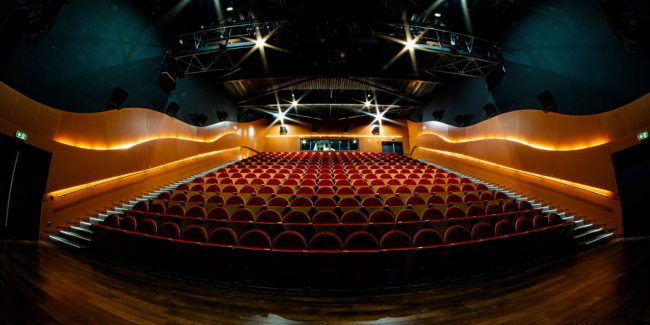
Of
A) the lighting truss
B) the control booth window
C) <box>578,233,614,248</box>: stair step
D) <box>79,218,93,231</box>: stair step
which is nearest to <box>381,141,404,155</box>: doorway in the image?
the control booth window

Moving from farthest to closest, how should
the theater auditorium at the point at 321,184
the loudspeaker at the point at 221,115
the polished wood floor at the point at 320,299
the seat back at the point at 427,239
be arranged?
the loudspeaker at the point at 221,115 → the seat back at the point at 427,239 → the theater auditorium at the point at 321,184 → the polished wood floor at the point at 320,299

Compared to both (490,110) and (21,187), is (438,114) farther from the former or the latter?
(21,187)

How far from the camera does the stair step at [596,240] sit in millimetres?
2604

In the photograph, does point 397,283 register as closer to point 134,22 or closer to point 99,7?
point 99,7

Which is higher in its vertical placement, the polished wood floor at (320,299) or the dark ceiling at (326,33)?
the dark ceiling at (326,33)

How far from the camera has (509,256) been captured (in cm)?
214

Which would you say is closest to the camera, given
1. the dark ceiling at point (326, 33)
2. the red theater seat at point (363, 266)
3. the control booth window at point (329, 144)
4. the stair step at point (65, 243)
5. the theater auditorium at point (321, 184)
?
the theater auditorium at point (321, 184)

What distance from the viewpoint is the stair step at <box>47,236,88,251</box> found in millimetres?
2501

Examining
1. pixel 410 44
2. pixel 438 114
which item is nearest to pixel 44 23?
pixel 410 44

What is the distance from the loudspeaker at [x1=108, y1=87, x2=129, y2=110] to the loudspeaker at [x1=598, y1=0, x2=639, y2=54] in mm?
8489

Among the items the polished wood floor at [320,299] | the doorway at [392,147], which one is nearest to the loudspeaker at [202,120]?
A: the polished wood floor at [320,299]

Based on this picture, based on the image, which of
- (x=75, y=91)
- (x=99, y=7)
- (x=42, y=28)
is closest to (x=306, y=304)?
(x=42, y=28)

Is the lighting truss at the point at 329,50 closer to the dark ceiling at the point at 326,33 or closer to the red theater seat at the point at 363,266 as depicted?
the dark ceiling at the point at 326,33

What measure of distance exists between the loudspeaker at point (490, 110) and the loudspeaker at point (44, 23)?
867cm
